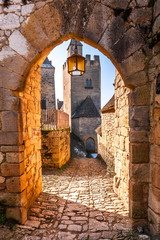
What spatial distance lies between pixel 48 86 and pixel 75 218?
15550mm

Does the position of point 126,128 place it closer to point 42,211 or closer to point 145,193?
point 145,193

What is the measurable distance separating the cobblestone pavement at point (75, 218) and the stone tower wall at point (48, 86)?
13.6 metres

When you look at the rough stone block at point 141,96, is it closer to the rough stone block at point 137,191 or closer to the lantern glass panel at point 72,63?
the rough stone block at point 137,191

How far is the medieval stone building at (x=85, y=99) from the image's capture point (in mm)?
Answer: 16469

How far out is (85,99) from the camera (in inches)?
778

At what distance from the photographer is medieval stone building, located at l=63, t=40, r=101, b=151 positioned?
16.5 m

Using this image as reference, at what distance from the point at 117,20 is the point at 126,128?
5.99 ft

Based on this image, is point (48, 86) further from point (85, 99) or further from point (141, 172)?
point (141, 172)

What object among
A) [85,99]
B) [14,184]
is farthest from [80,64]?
[85,99]

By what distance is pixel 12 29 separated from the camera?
7.10 feet

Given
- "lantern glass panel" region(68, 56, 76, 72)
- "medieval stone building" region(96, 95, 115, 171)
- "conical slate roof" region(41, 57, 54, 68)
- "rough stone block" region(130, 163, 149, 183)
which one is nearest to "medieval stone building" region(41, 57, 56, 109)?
"conical slate roof" region(41, 57, 54, 68)

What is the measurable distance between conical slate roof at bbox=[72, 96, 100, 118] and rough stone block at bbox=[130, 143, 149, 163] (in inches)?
566

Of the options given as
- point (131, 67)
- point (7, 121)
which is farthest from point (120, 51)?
point (7, 121)

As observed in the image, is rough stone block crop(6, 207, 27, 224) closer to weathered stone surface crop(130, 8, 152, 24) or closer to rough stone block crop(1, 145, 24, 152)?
rough stone block crop(1, 145, 24, 152)
